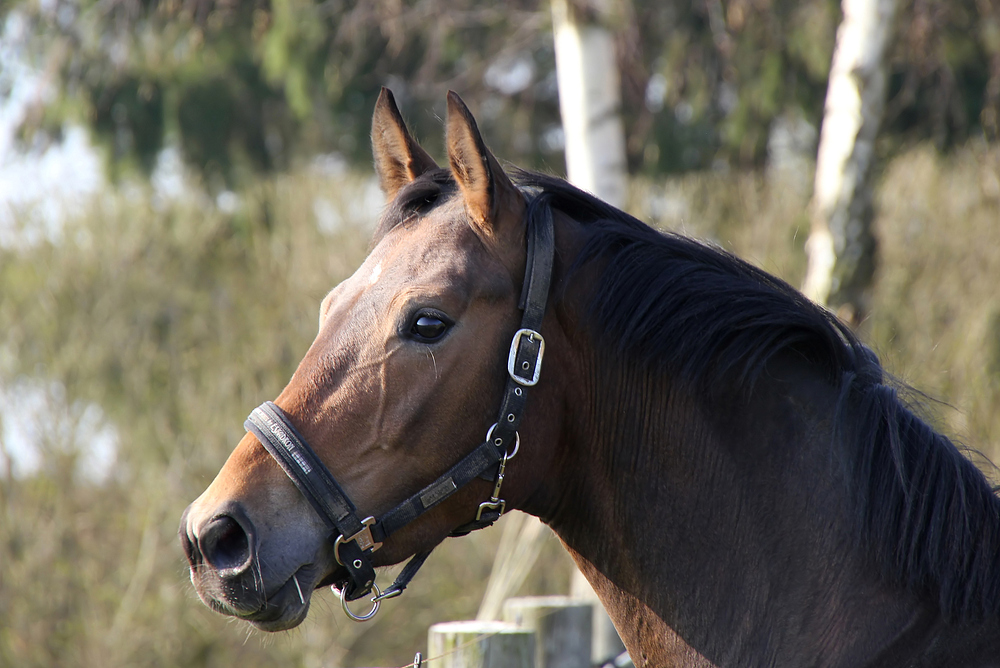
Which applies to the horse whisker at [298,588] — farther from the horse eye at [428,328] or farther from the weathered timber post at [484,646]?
the weathered timber post at [484,646]

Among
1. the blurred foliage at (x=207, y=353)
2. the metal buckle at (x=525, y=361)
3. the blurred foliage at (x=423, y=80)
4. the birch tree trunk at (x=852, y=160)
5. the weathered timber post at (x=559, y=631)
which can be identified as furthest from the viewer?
the blurred foliage at (x=207, y=353)

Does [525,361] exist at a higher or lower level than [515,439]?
higher

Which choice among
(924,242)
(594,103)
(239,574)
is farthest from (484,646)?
(924,242)

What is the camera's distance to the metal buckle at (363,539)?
5.87 ft

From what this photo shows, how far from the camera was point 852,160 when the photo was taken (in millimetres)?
4504

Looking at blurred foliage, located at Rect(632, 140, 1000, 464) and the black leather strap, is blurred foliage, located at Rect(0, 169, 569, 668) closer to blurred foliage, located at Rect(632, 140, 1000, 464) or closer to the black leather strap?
blurred foliage, located at Rect(632, 140, 1000, 464)

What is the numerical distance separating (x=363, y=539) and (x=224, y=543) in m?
0.28

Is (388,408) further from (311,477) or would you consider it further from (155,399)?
(155,399)

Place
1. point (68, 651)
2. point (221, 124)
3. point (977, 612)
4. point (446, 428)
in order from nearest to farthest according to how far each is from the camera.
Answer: point (977, 612)
point (446, 428)
point (68, 651)
point (221, 124)

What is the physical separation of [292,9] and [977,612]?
760cm

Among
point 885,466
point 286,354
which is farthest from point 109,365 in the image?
point 885,466

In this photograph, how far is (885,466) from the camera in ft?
5.95

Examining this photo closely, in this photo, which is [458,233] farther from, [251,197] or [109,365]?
[251,197]

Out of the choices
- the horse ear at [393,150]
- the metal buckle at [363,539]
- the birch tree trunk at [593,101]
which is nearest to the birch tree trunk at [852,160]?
the birch tree trunk at [593,101]
